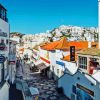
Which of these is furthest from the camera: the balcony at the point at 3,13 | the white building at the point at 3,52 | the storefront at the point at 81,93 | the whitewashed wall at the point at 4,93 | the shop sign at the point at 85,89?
the balcony at the point at 3,13

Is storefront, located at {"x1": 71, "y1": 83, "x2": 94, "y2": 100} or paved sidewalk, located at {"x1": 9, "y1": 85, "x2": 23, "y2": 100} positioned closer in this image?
paved sidewalk, located at {"x1": 9, "y1": 85, "x2": 23, "y2": 100}

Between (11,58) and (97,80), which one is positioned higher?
(11,58)

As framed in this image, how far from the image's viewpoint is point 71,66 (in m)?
40.8

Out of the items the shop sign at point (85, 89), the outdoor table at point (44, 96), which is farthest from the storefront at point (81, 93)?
the outdoor table at point (44, 96)

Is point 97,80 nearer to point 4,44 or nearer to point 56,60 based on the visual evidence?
point 4,44

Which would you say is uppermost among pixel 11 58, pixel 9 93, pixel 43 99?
pixel 11 58

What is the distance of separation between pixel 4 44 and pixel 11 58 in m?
4.29

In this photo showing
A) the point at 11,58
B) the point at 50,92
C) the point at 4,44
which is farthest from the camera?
the point at 50,92

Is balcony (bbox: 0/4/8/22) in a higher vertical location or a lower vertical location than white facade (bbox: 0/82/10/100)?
higher

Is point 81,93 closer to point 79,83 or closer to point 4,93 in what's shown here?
point 79,83

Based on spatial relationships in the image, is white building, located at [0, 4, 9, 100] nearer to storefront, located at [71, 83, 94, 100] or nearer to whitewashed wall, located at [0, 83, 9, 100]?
whitewashed wall, located at [0, 83, 9, 100]

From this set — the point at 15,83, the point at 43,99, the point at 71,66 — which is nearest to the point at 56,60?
the point at 71,66

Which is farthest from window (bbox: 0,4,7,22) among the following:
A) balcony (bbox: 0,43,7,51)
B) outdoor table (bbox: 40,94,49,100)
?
outdoor table (bbox: 40,94,49,100)

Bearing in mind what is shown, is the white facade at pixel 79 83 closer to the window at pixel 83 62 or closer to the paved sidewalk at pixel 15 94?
the window at pixel 83 62
